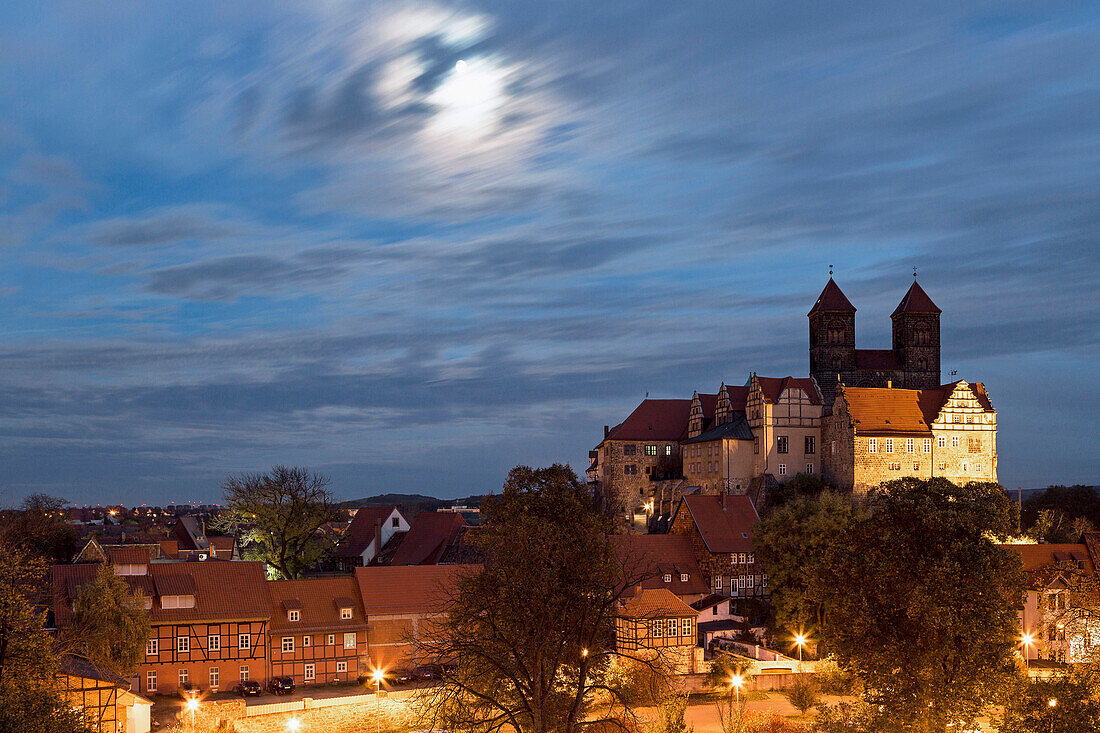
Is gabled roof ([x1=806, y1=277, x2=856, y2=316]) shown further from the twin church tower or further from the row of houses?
the row of houses

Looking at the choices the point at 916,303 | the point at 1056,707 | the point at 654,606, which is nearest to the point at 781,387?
the point at 916,303

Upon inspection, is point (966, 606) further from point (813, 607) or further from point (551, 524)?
point (813, 607)

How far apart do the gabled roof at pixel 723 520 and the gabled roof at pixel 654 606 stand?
9169 mm

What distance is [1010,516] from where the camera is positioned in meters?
30.8

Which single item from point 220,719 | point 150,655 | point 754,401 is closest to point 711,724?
point 220,719

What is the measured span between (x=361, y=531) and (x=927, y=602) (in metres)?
56.8

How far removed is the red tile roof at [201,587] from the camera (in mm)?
42750

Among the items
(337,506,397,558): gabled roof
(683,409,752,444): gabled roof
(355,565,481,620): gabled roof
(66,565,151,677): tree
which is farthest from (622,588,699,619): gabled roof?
(337,506,397,558): gabled roof

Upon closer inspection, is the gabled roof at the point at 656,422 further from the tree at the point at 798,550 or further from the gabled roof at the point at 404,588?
the gabled roof at the point at 404,588

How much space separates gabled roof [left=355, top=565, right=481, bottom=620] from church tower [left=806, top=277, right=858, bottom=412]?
159 ft

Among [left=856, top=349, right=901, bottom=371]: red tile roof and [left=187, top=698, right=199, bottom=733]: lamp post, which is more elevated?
[left=856, top=349, right=901, bottom=371]: red tile roof

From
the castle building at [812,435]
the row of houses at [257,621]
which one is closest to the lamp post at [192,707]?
the row of houses at [257,621]

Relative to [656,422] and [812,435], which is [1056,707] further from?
[656,422]

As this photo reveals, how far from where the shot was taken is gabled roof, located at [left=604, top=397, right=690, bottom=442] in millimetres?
86875
